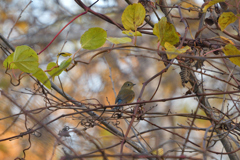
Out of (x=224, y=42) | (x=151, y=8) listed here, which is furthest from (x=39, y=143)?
(x=224, y=42)

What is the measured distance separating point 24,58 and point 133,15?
0.41 m

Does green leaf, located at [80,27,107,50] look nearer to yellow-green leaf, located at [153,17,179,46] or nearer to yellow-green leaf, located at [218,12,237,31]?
yellow-green leaf, located at [153,17,179,46]

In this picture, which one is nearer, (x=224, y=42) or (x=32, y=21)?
(x=224, y=42)

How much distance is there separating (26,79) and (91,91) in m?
0.67

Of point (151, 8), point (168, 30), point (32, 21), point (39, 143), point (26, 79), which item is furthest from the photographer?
point (32, 21)

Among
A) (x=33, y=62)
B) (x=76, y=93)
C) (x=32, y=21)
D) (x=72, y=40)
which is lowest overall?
(x=33, y=62)

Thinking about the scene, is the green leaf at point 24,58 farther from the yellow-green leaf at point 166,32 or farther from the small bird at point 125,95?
the small bird at point 125,95

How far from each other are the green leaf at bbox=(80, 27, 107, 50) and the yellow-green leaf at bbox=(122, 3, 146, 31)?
92mm

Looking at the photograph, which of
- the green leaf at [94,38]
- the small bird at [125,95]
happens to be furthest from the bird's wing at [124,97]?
the green leaf at [94,38]

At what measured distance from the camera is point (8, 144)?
2.12 meters

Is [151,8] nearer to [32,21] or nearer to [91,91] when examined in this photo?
[91,91]

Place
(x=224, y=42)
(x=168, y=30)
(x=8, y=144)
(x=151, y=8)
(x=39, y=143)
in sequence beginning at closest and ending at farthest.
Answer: (x=168, y=30) < (x=224, y=42) < (x=151, y=8) < (x=39, y=143) < (x=8, y=144)

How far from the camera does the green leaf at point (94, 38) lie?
2.79ft

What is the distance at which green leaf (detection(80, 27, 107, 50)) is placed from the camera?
0.85 metres
